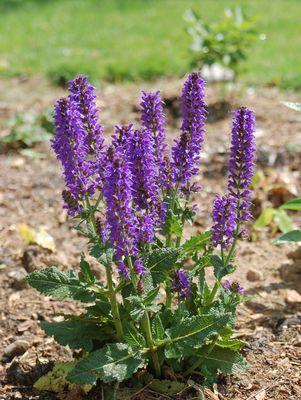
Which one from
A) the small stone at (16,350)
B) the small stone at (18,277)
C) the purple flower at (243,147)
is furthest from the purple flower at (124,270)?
the small stone at (18,277)

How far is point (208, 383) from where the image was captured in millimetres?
3262

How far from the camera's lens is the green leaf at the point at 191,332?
2975 mm

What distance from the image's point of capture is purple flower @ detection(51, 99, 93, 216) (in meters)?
2.71

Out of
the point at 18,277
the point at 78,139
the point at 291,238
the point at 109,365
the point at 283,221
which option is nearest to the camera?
the point at 78,139

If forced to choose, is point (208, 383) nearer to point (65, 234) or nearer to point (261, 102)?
point (65, 234)

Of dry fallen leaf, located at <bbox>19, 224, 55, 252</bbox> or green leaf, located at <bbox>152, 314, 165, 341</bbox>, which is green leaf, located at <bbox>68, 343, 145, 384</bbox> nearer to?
green leaf, located at <bbox>152, 314, 165, 341</bbox>

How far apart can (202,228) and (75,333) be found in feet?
6.93

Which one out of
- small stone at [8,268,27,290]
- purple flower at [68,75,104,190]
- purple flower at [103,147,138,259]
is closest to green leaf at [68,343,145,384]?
purple flower at [103,147,138,259]

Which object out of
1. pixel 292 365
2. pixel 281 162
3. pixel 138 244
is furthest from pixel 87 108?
pixel 281 162

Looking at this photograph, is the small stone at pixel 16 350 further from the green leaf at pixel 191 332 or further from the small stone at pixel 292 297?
the small stone at pixel 292 297

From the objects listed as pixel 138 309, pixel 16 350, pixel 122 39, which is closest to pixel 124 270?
pixel 138 309

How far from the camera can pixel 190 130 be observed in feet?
9.77

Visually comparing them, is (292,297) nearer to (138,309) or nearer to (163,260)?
(163,260)

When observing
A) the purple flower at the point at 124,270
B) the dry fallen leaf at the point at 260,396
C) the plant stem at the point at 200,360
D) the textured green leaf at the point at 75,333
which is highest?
the purple flower at the point at 124,270
